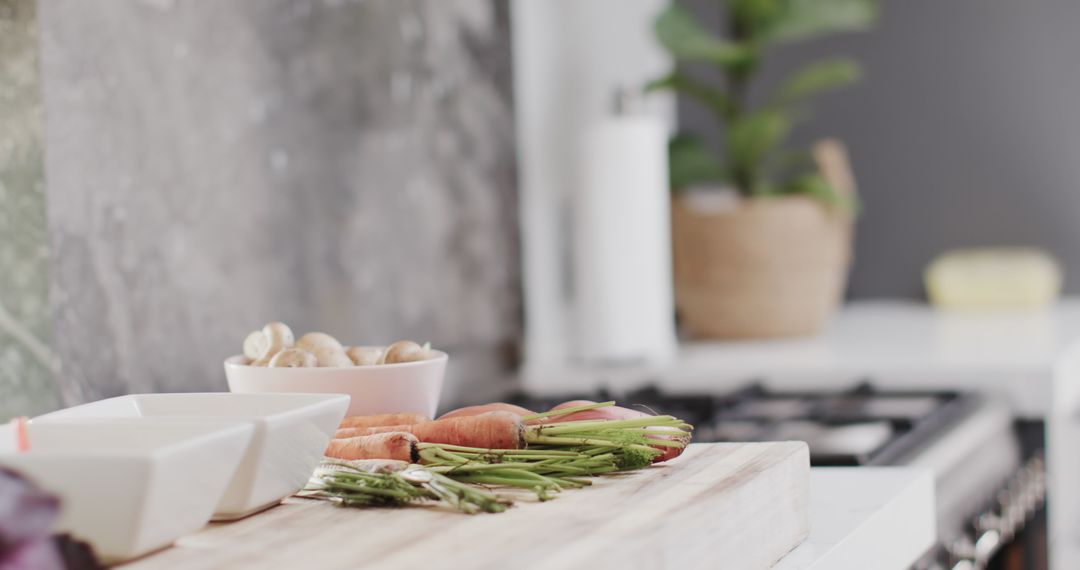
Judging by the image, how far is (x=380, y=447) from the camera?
76 cm

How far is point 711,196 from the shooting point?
2629mm

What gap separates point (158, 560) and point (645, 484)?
27cm

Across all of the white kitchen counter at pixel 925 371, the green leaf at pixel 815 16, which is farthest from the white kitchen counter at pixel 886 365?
the green leaf at pixel 815 16

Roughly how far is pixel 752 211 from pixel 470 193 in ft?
1.60

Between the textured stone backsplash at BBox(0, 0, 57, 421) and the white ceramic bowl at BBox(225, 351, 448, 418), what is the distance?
0.24 meters

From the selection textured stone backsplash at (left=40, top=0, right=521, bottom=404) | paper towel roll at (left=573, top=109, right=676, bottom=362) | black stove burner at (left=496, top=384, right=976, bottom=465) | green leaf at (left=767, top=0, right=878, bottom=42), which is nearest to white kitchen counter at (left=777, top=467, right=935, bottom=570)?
black stove burner at (left=496, top=384, right=976, bottom=465)

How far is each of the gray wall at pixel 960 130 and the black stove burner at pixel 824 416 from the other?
3.50 ft

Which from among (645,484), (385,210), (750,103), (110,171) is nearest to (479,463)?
(645,484)

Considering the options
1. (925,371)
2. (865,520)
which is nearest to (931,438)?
(925,371)

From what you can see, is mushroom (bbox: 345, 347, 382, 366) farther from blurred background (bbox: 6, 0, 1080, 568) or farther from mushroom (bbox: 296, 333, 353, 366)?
blurred background (bbox: 6, 0, 1080, 568)

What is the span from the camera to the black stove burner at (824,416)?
1.27 metres

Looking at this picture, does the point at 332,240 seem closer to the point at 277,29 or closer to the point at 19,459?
the point at 277,29

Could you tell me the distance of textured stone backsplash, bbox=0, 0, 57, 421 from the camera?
1.00 metres

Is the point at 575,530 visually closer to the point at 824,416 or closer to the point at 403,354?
the point at 403,354
